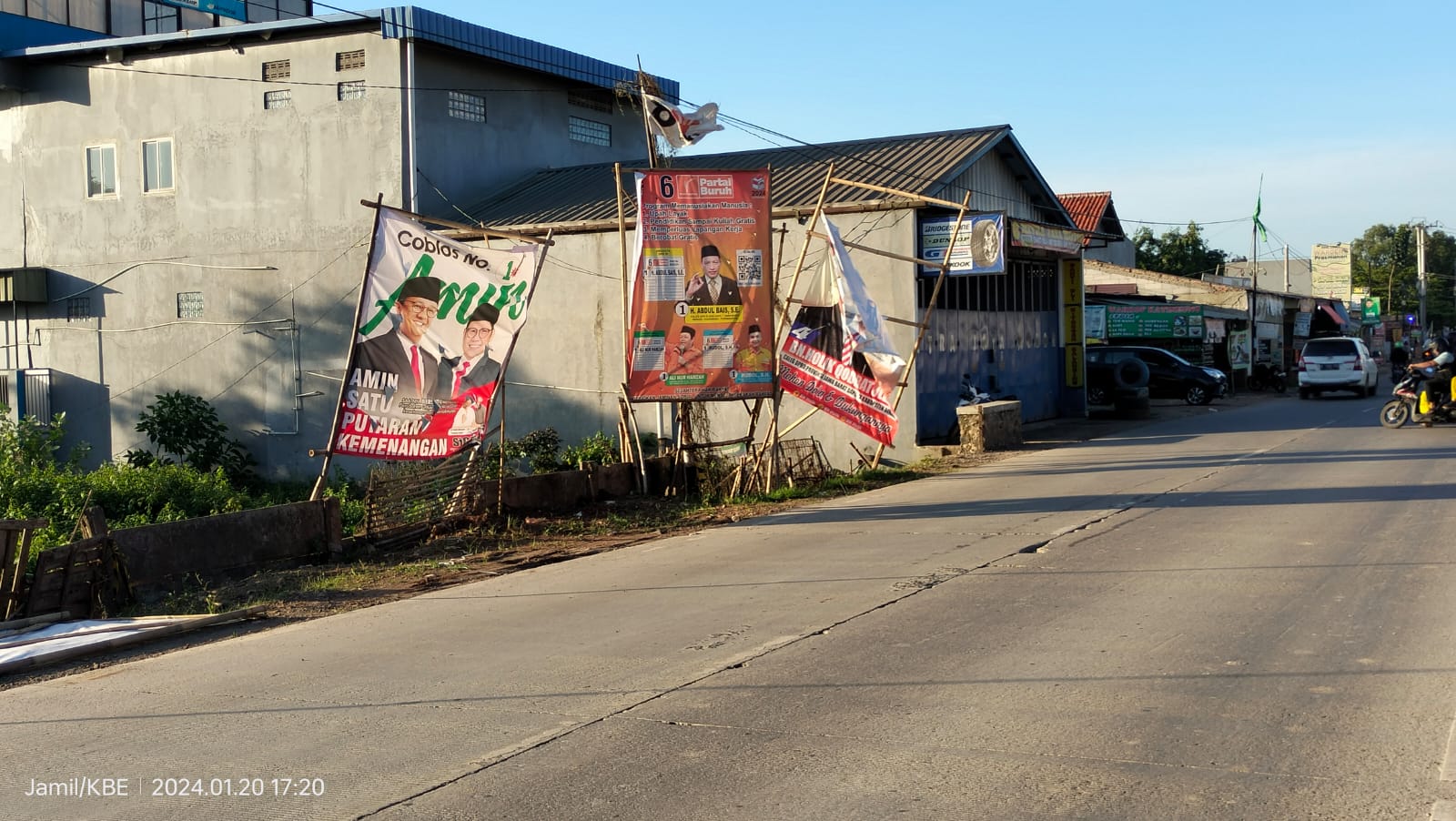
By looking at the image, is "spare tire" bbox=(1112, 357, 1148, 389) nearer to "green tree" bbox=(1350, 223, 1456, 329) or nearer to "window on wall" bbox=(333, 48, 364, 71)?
"window on wall" bbox=(333, 48, 364, 71)

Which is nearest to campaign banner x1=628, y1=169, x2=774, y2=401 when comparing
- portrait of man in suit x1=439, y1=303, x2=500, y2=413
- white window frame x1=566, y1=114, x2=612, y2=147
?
portrait of man in suit x1=439, y1=303, x2=500, y2=413

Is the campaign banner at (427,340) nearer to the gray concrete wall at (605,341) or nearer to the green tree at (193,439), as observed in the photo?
the gray concrete wall at (605,341)

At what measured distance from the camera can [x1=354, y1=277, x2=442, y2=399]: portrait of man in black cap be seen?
13.0 metres

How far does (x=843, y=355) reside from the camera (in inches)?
672

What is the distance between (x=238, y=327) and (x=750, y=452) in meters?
15.0

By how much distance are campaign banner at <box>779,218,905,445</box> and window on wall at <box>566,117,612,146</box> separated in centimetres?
1405

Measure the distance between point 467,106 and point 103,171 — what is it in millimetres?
8808

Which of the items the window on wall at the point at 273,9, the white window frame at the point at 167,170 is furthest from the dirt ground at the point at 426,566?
the window on wall at the point at 273,9

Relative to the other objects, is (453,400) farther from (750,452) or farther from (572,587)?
(750,452)

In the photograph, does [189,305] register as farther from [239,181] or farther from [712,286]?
[712,286]

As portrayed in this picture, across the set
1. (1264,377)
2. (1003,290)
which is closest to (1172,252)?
(1264,377)

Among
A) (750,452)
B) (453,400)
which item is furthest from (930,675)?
(750,452)

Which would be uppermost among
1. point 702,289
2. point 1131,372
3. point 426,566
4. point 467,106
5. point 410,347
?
point 467,106

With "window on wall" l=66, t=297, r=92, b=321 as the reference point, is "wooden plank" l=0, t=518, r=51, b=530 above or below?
below
